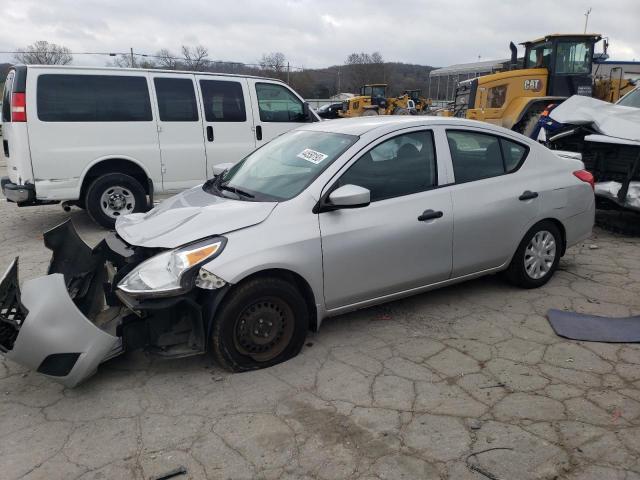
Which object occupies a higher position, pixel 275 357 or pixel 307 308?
pixel 307 308

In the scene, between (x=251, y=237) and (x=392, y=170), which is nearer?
(x=251, y=237)

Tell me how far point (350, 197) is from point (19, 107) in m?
5.14

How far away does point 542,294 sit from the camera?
4.83 meters

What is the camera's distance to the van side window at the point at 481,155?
4.29 metres

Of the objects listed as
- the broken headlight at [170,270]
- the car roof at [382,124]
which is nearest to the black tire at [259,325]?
the broken headlight at [170,270]

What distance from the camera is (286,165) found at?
4082 mm

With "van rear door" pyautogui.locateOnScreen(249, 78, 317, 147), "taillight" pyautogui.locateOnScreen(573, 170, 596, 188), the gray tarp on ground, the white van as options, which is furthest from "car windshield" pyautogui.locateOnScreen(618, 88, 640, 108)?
the white van

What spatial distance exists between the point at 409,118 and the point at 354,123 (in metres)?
0.46

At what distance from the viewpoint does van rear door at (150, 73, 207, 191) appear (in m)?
7.34

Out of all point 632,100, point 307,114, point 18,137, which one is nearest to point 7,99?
point 18,137

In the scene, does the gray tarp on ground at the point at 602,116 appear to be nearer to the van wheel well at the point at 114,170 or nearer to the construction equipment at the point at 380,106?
the van wheel well at the point at 114,170

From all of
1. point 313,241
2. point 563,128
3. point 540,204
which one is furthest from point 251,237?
point 563,128

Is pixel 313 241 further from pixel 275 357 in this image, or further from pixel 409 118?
pixel 409 118

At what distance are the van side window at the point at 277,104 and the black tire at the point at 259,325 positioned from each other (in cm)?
529
